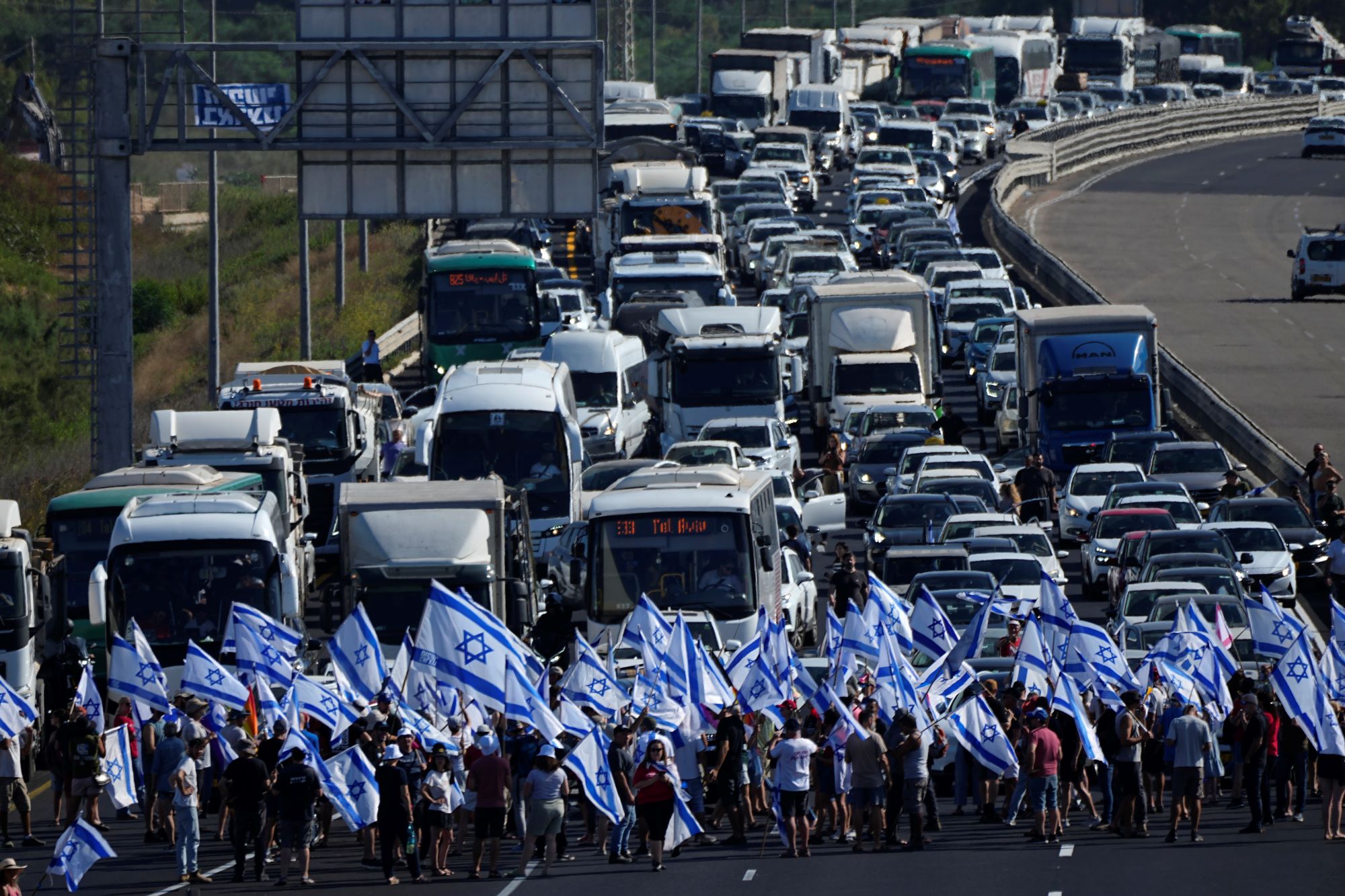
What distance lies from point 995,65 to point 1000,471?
66684 millimetres

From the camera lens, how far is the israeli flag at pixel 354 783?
22000 millimetres

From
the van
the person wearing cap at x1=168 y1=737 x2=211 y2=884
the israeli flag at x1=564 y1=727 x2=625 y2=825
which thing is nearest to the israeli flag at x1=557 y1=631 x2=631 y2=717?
the israeli flag at x1=564 y1=727 x2=625 y2=825

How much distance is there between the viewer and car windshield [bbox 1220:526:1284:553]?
34.9 meters

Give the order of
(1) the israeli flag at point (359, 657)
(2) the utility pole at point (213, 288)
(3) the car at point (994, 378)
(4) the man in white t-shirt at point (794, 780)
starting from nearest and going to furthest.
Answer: (4) the man in white t-shirt at point (794, 780) < (1) the israeli flag at point (359, 657) < (3) the car at point (994, 378) < (2) the utility pole at point (213, 288)

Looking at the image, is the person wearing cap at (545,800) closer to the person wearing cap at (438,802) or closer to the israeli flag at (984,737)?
the person wearing cap at (438,802)

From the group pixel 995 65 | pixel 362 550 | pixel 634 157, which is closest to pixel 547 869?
pixel 362 550

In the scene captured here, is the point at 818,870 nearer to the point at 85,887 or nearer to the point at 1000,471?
the point at 85,887

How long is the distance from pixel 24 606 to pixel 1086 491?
57.5ft

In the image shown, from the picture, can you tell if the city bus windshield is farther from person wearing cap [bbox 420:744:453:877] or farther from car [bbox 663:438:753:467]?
car [bbox 663:438:753:467]

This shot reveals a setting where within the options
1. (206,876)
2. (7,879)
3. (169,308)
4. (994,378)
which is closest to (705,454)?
(994,378)

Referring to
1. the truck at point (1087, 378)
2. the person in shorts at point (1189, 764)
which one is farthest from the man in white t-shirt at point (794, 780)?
the truck at point (1087, 378)

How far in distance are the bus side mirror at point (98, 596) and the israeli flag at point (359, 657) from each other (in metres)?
4.53

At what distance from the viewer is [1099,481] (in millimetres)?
39875

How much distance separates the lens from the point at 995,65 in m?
108
